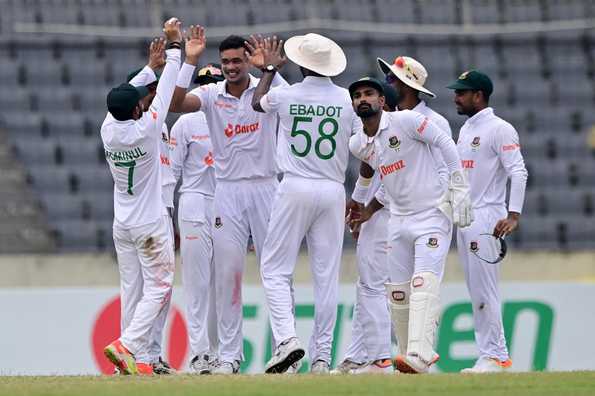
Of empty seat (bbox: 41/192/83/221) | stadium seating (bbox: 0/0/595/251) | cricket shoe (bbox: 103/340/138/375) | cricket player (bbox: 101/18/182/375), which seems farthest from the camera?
stadium seating (bbox: 0/0/595/251)

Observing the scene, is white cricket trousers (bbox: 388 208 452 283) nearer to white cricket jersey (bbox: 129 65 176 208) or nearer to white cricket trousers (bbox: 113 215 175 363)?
white cricket trousers (bbox: 113 215 175 363)

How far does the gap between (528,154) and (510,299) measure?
498cm

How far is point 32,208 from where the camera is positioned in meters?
19.9

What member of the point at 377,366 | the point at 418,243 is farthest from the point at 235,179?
the point at 377,366

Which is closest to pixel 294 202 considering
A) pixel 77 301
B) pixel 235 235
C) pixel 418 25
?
pixel 235 235

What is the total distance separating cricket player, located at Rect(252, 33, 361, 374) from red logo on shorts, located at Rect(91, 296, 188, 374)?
4.75m

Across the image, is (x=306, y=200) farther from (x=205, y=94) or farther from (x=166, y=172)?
(x=166, y=172)

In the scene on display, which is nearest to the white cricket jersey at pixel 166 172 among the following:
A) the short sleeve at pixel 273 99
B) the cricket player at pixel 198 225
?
the cricket player at pixel 198 225

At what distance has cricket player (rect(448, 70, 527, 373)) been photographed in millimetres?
12766

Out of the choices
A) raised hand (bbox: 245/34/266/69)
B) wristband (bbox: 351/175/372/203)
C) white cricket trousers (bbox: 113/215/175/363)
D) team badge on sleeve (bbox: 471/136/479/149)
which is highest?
raised hand (bbox: 245/34/266/69)

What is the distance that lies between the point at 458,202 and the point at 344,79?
10.5m

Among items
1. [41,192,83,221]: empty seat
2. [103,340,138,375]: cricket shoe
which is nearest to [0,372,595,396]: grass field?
[103,340,138,375]: cricket shoe

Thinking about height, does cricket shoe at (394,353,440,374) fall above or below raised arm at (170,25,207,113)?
below

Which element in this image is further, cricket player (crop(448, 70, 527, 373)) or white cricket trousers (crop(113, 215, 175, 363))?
cricket player (crop(448, 70, 527, 373))
